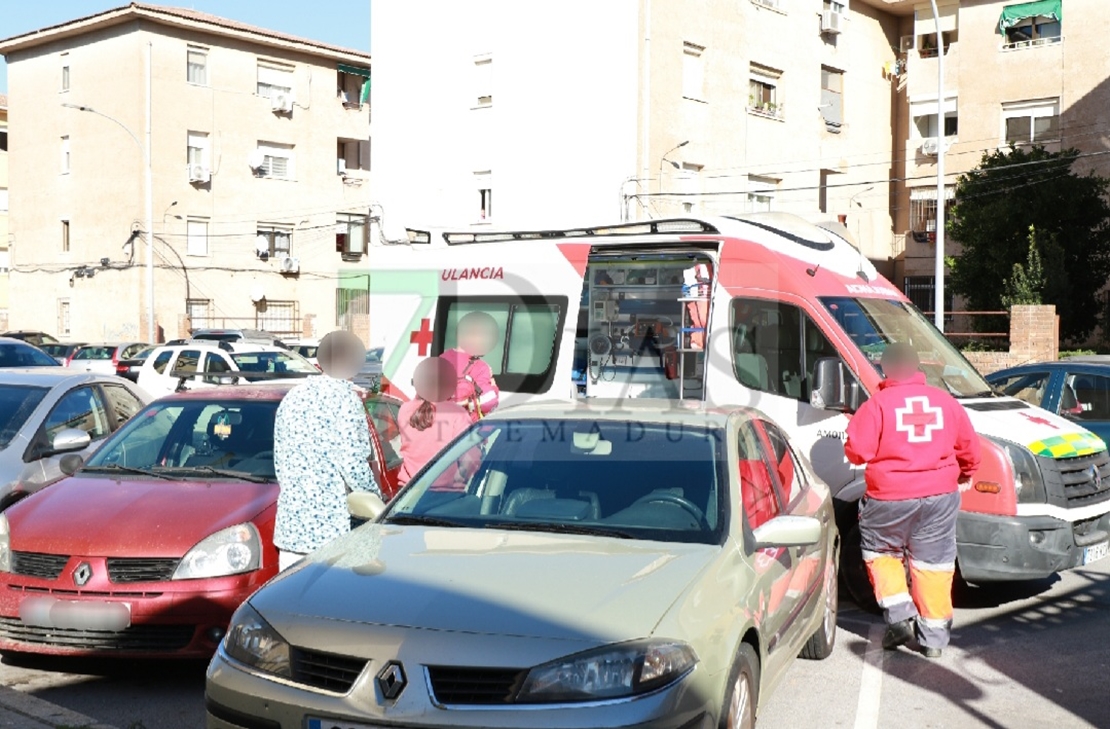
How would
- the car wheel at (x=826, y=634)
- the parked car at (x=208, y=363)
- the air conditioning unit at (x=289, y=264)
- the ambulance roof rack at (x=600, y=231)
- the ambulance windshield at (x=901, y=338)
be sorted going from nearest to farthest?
the car wheel at (x=826, y=634) → the ambulance windshield at (x=901, y=338) → the ambulance roof rack at (x=600, y=231) → the parked car at (x=208, y=363) → the air conditioning unit at (x=289, y=264)

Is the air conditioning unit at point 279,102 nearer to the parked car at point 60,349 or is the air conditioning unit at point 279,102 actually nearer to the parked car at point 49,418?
the parked car at point 60,349

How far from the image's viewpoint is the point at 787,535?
5.13 meters

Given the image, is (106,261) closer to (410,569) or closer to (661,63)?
(661,63)

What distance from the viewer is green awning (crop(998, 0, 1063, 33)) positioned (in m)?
34.6

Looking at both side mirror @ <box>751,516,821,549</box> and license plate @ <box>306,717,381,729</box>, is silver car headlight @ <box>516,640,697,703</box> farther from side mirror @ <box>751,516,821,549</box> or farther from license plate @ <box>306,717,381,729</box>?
side mirror @ <box>751,516,821,549</box>

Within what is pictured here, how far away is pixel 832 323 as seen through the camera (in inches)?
348

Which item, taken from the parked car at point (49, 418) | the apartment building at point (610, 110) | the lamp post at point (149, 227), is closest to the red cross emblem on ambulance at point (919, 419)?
the parked car at point (49, 418)

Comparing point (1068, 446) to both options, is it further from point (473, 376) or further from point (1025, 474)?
point (473, 376)

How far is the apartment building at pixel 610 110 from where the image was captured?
98.0ft

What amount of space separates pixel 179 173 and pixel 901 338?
3726 centimetres

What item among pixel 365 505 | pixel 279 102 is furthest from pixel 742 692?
pixel 279 102

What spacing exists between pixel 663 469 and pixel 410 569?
1.31 m

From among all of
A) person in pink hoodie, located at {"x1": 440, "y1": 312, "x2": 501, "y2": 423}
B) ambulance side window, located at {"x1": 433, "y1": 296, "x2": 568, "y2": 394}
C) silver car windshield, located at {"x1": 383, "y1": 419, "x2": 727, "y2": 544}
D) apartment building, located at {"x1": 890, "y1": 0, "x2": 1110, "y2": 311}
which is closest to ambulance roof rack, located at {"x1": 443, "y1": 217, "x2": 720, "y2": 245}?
ambulance side window, located at {"x1": 433, "y1": 296, "x2": 568, "y2": 394}

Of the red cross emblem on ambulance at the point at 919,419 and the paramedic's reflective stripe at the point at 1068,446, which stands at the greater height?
the red cross emblem on ambulance at the point at 919,419
